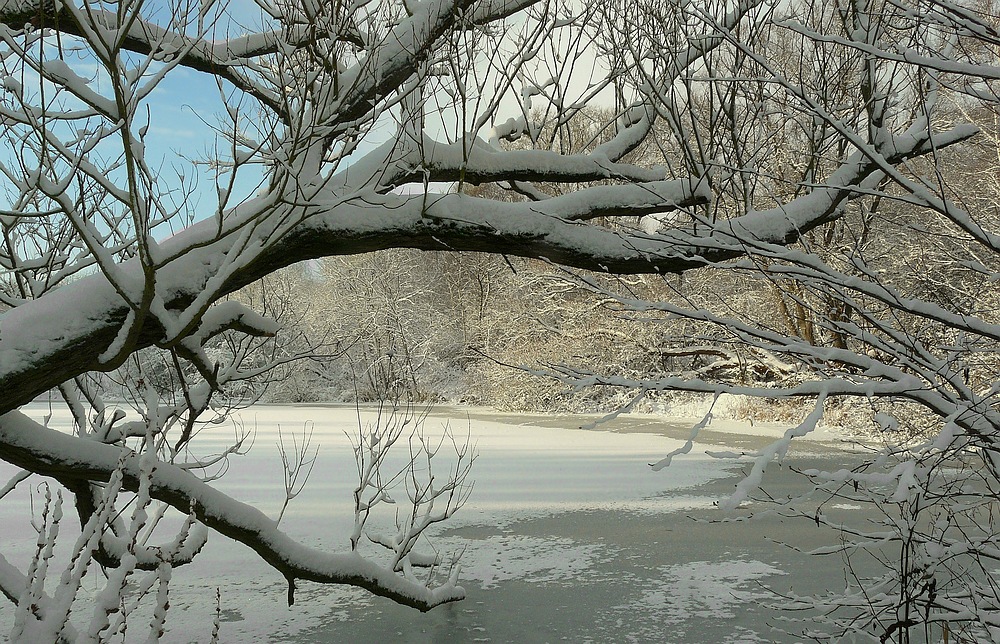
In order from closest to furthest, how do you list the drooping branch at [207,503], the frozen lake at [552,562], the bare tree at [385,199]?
1. the bare tree at [385,199]
2. the drooping branch at [207,503]
3. the frozen lake at [552,562]

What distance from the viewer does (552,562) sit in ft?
21.4

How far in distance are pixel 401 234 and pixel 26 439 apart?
202cm

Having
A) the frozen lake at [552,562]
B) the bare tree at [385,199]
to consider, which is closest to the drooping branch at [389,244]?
the bare tree at [385,199]

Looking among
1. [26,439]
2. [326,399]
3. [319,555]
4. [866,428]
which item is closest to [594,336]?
[866,428]

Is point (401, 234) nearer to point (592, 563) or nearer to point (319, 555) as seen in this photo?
point (319, 555)

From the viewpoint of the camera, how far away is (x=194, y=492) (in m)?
4.19

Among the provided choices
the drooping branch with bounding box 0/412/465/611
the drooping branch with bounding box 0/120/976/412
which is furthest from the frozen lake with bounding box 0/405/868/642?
the drooping branch with bounding box 0/120/976/412

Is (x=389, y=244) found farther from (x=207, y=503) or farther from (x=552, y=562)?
(x=552, y=562)

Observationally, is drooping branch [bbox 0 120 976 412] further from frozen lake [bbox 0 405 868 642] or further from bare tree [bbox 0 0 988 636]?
frozen lake [bbox 0 405 868 642]

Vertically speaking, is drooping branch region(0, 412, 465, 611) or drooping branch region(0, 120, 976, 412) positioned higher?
drooping branch region(0, 120, 976, 412)

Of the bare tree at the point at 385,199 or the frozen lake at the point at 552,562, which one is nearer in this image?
the bare tree at the point at 385,199

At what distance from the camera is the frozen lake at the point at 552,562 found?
16.2ft

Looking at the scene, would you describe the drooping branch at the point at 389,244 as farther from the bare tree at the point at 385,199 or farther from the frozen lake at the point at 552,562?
the frozen lake at the point at 552,562

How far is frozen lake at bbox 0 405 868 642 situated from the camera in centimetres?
494
